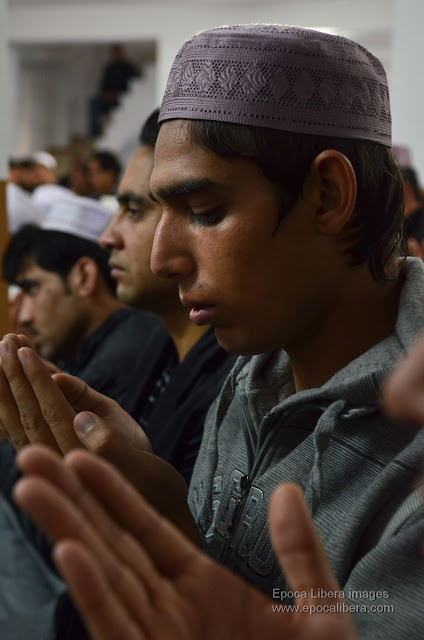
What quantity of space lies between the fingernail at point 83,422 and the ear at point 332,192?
306mm

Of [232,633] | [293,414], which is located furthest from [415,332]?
[232,633]

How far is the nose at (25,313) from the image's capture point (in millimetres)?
1952

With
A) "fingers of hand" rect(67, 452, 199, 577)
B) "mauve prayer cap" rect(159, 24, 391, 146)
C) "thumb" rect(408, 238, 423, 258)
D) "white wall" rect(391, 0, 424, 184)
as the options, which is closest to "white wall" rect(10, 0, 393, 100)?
"white wall" rect(391, 0, 424, 184)

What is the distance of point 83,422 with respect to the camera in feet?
2.55

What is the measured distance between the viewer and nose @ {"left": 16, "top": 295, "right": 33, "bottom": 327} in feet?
6.40

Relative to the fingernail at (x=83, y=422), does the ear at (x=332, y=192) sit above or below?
above

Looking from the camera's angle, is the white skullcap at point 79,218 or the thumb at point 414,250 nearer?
the thumb at point 414,250

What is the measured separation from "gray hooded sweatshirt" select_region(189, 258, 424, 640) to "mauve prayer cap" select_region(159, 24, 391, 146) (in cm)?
19

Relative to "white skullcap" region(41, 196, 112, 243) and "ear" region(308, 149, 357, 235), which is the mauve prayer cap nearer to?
"ear" region(308, 149, 357, 235)

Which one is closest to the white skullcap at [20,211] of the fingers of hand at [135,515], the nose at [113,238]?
the nose at [113,238]

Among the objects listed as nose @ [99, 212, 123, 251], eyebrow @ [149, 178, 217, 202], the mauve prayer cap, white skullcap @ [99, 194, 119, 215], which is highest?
the mauve prayer cap

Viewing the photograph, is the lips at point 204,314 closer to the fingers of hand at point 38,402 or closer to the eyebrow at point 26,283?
the fingers of hand at point 38,402

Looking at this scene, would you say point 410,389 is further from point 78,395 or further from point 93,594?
point 78,395

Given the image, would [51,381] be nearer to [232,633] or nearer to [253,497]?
[253,497]
